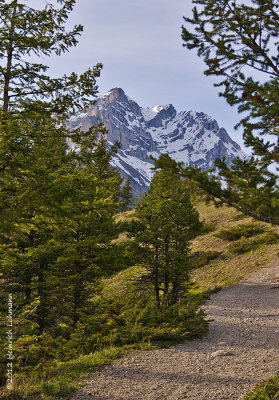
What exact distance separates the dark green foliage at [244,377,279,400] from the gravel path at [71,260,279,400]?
280mm

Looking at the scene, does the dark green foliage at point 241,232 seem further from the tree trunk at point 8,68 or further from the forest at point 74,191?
the tree trunk at point 8,68

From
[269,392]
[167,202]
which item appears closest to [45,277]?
[167,202]

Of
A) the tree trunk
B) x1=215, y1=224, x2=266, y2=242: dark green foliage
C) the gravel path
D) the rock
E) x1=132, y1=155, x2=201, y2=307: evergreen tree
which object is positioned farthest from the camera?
x1=215, y1=224, x2=266, y2=242: dark green foliage

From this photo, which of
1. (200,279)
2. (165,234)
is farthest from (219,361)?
(200,279)

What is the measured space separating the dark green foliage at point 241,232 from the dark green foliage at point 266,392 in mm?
17582

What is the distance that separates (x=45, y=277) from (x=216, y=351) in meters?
6.58

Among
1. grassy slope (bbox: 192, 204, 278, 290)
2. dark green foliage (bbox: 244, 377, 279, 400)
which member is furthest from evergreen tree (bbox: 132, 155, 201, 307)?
dark green foliage (bbox: 244, 377, 279, 400)

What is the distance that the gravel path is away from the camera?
641cm

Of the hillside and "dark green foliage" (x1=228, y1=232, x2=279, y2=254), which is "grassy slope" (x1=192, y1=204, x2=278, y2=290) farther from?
the hillside

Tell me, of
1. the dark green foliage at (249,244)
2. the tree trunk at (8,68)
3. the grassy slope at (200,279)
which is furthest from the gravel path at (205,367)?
the dark green foliage at (249,244)

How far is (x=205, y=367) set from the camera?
25.6 feet

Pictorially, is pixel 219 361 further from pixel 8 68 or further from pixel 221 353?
pixel 8 68

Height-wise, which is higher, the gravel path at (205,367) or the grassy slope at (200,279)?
the grassy slope at (200,279)

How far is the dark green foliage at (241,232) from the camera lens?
75.5 feet
